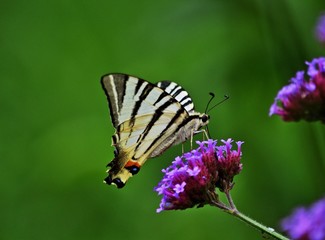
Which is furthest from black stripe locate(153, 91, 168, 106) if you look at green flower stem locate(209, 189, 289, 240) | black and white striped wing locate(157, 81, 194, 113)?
green flower stem locate(209, 189, 289, 240)

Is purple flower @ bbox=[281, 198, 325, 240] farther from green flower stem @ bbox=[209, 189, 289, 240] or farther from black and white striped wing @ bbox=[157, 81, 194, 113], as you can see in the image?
black and white striped wing @ bbox=[157, 81, 194, 113]

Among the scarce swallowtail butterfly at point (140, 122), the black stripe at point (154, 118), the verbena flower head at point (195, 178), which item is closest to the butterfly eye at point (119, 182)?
the scarce swallowtail butterfly at point (140, 122)

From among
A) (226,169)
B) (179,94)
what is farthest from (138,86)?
(226,169)

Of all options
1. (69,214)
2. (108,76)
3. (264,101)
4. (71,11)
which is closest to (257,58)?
(264,101)

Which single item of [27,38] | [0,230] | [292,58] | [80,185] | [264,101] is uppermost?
[27,38]

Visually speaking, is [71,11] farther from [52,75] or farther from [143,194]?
[143,194]
